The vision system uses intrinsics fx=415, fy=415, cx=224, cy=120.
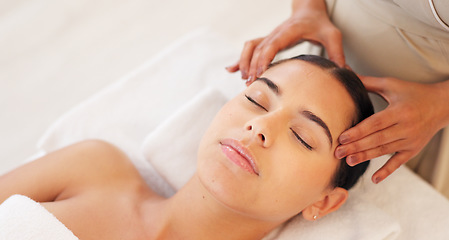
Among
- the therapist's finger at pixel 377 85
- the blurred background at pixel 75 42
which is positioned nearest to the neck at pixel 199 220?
the therapist's finger at pixel 377 85

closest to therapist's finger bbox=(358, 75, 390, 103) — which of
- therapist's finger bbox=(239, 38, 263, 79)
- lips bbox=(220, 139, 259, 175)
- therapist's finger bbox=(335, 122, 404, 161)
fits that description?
therapist's finger bbox=(335, 122, 404, 161)

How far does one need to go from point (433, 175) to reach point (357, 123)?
1.67 ft

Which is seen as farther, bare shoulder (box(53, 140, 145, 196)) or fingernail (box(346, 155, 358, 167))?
bare shoulder (box(53, 140, 145, 196))

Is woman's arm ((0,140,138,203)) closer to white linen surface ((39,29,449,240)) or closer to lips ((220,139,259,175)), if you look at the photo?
white linen surface ((39,29,449,240))

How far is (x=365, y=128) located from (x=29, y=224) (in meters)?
0.88

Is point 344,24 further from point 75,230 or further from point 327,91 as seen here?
point 75,230

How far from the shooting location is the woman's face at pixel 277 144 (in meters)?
1.01

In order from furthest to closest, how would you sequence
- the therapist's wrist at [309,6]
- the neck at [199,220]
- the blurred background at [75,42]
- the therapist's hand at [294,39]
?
the blurred background at [75,42] → the therapist's wrist at [309,6] → the therapist's hand at [294,39] → the neck at [199,220]

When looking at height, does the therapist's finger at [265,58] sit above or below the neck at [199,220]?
above

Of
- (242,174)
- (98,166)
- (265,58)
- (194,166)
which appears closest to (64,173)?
(98,166)

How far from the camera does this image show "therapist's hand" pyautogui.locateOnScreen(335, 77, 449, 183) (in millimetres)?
1064

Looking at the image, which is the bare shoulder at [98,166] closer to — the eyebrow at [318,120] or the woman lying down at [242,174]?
the woman lying down at [242,174]

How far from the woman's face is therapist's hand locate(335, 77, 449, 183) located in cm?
5

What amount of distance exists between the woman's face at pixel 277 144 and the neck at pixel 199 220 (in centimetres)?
10
